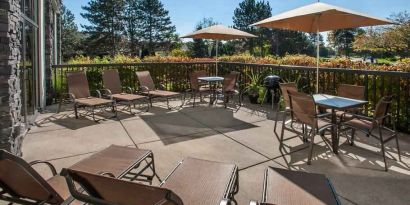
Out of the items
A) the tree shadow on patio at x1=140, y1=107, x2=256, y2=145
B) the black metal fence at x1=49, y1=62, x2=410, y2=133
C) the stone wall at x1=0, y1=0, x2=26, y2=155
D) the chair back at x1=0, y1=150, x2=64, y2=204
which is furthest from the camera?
the black metal fence at x1=49, y1=62, x2=410, y2=133

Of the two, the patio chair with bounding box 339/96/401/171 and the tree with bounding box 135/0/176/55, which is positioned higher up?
the tree with bounding box 135/0/176/55

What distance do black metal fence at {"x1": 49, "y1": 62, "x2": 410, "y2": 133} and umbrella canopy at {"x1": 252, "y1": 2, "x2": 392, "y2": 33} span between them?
0.93m

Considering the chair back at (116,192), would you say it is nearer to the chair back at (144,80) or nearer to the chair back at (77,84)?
the chair back at (77,84)

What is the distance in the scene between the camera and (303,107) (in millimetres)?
3719

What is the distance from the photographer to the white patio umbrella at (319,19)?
4262 millimetres

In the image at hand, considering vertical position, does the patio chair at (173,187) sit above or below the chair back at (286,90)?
below

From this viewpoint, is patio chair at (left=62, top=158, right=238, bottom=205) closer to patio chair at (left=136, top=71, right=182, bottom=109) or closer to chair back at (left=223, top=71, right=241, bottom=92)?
patio chair at (left=136, top=71, right=182, bottom=109)

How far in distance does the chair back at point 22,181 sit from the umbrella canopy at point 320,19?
3.90m

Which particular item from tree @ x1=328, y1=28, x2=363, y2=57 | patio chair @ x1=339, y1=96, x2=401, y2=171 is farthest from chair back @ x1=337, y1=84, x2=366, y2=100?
tree @ x1=328, y1=28, x2=363, y2=57

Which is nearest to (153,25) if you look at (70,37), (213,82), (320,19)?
(70,37)

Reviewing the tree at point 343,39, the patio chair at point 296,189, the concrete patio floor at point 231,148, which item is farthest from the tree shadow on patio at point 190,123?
the tree at point 343,39

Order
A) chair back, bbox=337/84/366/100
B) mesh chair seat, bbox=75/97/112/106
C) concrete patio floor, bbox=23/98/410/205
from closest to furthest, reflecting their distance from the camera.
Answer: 1. concrete patio floor, bbox=23/98/410/205
2. chair back, bbox=337/84/366/100
3. mesh chair seat, bbox=75/97/112/106

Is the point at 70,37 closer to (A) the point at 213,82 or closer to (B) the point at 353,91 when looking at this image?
(A) the point at 213,82

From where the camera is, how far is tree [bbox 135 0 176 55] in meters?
44.8
